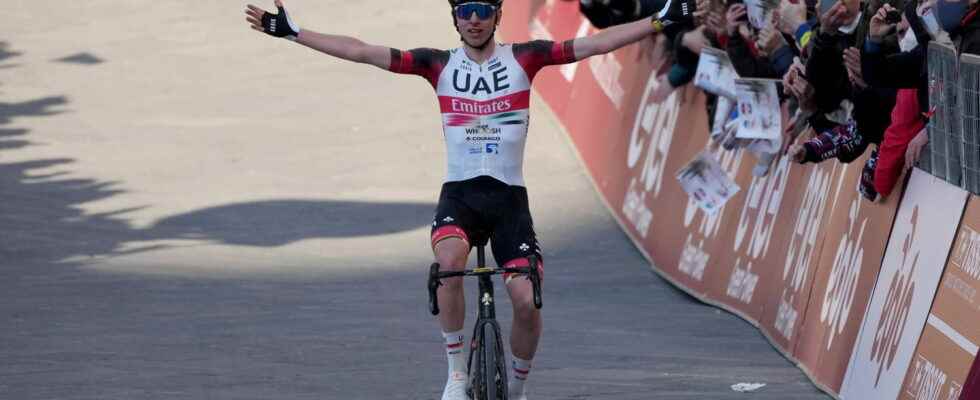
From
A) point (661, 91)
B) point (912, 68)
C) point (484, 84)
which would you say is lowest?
point (661, 91)

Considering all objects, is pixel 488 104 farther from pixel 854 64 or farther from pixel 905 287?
pixel 905 287

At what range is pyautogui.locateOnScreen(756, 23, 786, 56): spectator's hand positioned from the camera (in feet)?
39.0

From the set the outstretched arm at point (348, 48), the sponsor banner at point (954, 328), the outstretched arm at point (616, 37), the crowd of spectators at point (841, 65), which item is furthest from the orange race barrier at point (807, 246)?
the outstretched arm at point (348, 48)

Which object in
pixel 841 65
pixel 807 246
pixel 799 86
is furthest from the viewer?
pixel 807 246

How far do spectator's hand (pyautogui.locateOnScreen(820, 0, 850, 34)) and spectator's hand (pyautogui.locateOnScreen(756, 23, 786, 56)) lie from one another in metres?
1.57

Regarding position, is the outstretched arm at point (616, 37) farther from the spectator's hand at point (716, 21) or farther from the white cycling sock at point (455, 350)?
the spectator's hand at point (716, 21)

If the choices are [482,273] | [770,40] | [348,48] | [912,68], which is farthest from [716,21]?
[482,273]

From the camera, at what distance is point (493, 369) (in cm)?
838

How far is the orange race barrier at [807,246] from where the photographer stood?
346 inches

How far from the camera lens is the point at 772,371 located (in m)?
11.3

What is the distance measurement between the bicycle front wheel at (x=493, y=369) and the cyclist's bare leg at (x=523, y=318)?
1.56 feet

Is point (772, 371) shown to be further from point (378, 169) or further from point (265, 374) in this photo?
point (378, 169)

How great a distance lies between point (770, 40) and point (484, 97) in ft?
10.7

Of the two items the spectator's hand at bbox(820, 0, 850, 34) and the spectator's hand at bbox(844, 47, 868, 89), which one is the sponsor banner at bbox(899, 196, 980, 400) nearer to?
the spectator's hand at bbox(844, 47, 868, 89)
